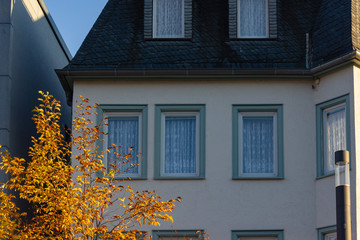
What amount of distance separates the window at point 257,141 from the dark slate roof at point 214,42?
3.91ft

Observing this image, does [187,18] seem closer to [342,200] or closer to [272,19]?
[272,19]

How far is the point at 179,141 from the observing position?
87.3ft

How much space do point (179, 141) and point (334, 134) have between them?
13.1 feet

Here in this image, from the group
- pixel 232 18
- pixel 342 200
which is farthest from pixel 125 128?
pixel 342 200

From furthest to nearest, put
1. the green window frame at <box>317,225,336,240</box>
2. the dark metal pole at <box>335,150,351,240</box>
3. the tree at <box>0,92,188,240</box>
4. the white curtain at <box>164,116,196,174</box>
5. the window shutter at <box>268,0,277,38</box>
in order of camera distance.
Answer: the window shutter at <box>268,0,277,38</box>
the white curtain at <box>164,116,196,174</box>
the green window frame at <box>317,225,336,240</box>
the tree at <box>0,92,188,240</box>
the dark metal pole at <box>335,150,351,240</box>

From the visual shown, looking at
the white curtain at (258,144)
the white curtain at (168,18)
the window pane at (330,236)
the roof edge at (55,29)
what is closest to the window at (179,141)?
the white curtain at (258,144)

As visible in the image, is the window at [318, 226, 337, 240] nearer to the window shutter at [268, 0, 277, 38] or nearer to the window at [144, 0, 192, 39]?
the window shutter at [268, 0, 277, 38]

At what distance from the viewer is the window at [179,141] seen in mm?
26281

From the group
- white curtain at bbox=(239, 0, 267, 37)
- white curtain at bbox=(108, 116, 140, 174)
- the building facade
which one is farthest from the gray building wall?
white curtain at bbox=(239, 0, 267, 37)

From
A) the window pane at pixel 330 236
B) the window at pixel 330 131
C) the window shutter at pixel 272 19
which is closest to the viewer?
the window pane at pixel 330 236

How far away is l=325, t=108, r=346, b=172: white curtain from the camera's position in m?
25.4

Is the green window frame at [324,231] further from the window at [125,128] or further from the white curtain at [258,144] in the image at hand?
the window at [125,128]

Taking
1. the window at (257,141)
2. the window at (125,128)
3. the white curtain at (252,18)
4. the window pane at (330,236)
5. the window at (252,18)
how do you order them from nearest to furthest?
1. the window pane at (330,236)
2. the window at (257,141)
3. the window at (125,128)
4. the window at (252,18)
5. the white curtain at (252,18)

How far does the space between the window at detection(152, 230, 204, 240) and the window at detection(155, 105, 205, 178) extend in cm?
142
